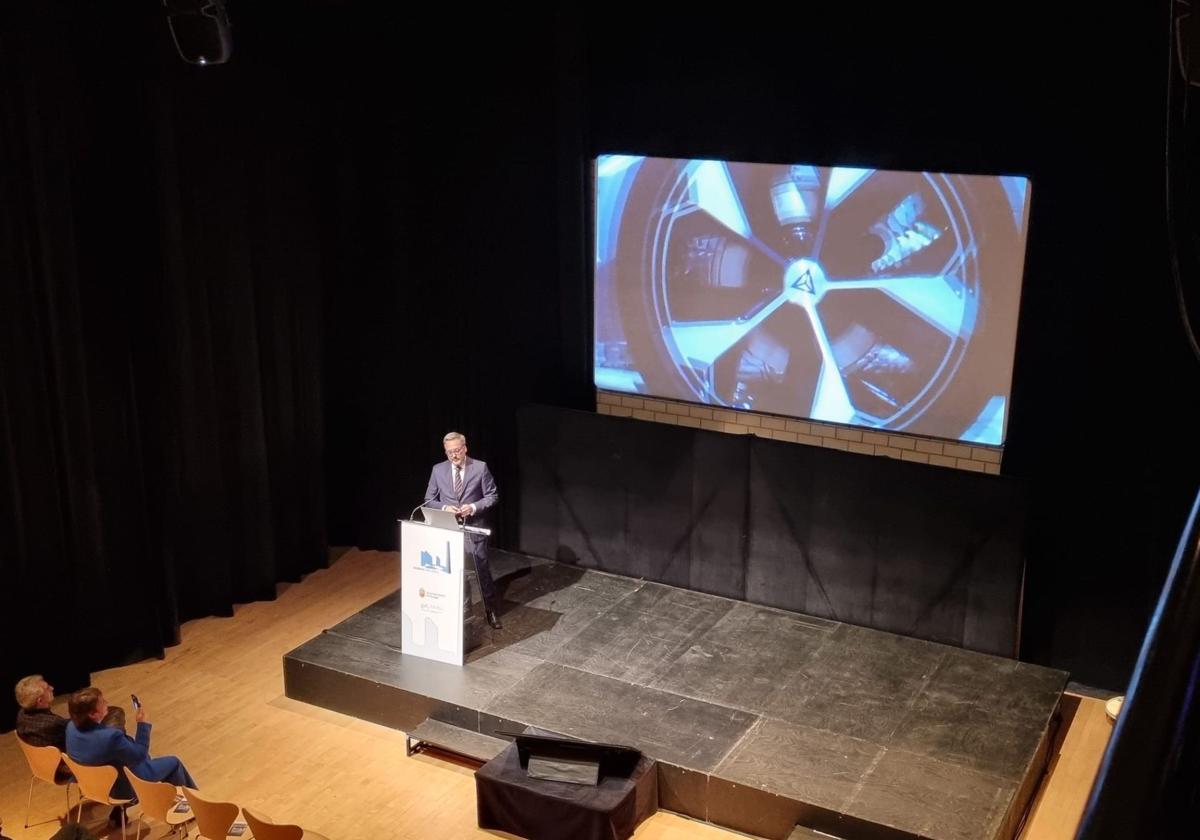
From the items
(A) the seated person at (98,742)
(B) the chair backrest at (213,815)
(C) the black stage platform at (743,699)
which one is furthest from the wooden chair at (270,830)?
(C) the black stage platform at (743,699)

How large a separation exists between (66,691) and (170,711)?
0.73 meters

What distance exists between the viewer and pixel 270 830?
4.70m

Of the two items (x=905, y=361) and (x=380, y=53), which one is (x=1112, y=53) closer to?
(x=905, y=361)

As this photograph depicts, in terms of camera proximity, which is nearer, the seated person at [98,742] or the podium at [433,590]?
the seated person at [98,742]

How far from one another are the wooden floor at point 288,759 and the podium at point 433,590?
1.76 feet

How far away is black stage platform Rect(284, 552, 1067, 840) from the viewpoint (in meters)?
5.69

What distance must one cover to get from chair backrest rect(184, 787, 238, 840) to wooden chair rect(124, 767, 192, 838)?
15 centimetres

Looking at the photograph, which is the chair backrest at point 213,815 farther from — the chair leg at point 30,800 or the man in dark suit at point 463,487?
the man in dark suit at point 463,487

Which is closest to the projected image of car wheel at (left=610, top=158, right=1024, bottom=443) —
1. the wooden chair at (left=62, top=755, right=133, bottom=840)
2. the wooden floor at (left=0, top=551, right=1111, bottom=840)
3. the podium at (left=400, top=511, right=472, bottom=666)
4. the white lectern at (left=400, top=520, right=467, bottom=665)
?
the wooden floor at (left=0, top=551, right=1111, bottom=840)

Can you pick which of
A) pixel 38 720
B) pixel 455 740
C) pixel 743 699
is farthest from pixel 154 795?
pixel 743 699

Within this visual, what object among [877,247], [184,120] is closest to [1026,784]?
[877,247]

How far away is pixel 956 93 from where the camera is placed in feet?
22.2

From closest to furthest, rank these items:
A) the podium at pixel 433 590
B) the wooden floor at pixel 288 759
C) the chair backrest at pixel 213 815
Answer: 1. the chair backrest at pixel 213 815
2. the wooden floor at pixel 288 759
3. the podium at pixel 433 590

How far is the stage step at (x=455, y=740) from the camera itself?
245 inches
